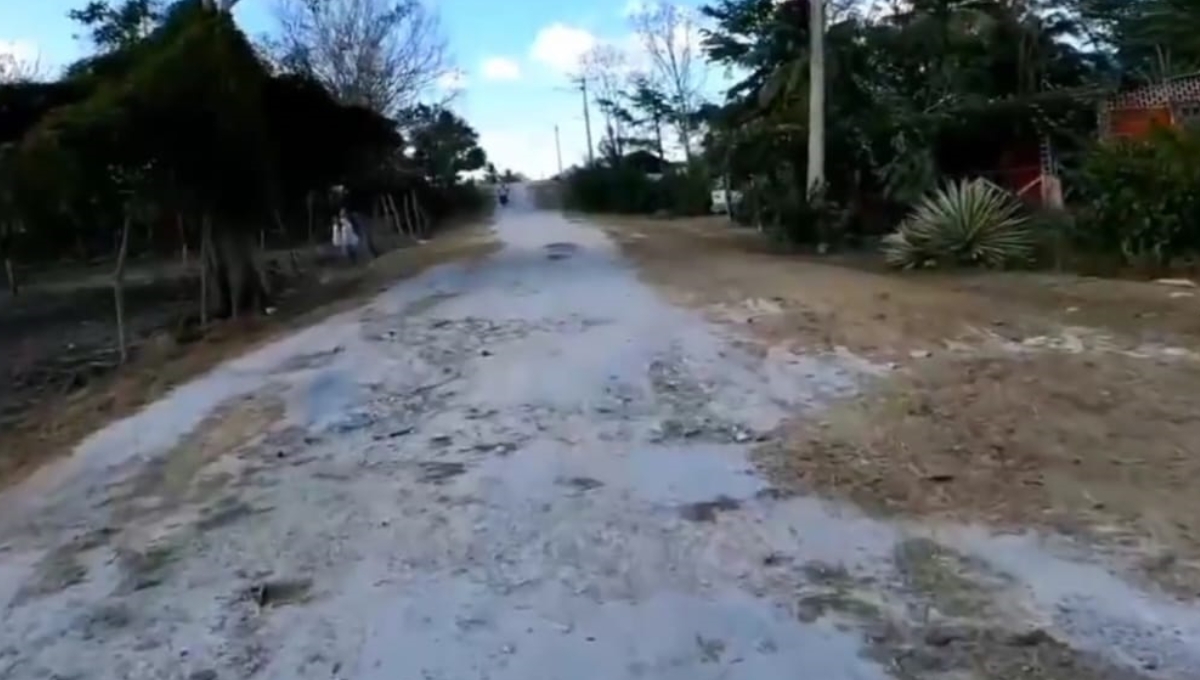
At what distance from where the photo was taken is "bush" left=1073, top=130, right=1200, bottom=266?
1334 cm

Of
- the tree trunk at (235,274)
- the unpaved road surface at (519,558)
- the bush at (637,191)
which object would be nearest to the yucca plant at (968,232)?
the unpaved road surface at (519,558)

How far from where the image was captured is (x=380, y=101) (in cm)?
3800

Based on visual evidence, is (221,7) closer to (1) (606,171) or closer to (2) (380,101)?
(2) (380,101)

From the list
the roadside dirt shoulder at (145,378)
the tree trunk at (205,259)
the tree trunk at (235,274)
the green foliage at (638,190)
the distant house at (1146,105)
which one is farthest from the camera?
the green foliage at (638,190)

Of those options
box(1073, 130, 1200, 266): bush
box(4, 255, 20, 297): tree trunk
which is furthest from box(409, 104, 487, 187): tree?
box(1073, 130, 1200, 266): bush

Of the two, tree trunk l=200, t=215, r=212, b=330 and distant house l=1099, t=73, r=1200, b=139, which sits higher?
distant house l=1099, t=73, r=1200, b=139

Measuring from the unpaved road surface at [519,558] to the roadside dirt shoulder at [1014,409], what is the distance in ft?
0.98

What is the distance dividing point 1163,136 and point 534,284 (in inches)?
289

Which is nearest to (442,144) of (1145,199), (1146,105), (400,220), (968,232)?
(400,220)

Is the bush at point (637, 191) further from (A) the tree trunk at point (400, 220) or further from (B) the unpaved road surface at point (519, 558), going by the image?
(B) the unpaved road surface at point (519, 558)

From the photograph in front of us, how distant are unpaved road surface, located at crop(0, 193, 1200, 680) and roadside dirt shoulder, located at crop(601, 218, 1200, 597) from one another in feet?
0.98

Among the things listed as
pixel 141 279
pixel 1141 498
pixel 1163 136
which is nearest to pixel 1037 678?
pixel 1141 498

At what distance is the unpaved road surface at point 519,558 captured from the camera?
399cm

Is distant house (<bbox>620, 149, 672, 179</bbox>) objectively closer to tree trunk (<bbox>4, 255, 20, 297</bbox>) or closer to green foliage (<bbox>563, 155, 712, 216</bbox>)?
green foliage (<bbox>563, 155, 712, 216</bbox>)
